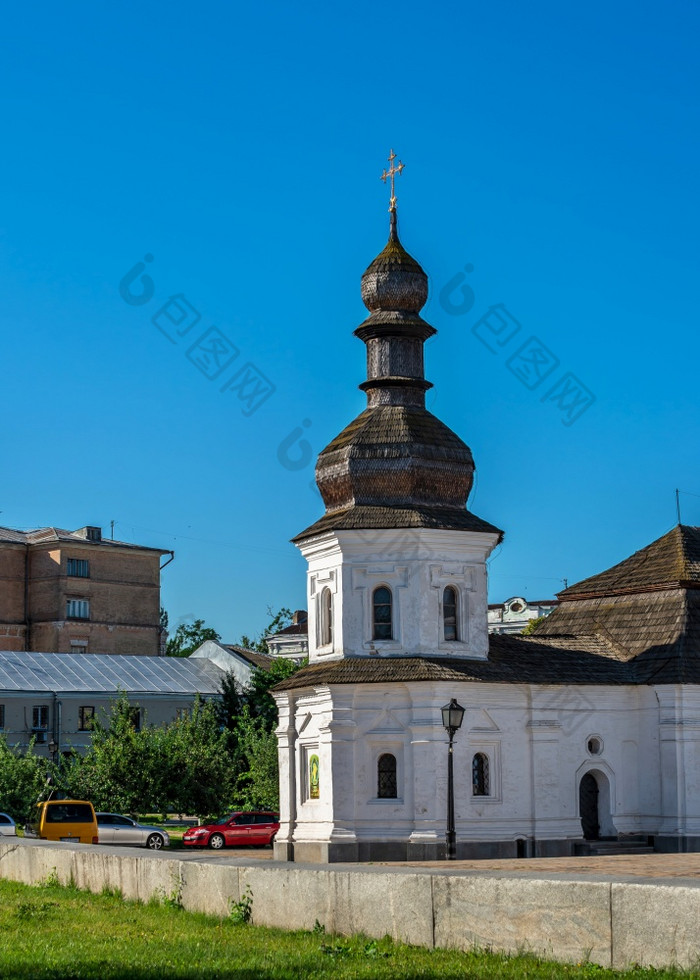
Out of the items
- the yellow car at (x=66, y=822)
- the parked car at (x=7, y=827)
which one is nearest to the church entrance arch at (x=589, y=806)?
the yellow car at (x=66, y=822)

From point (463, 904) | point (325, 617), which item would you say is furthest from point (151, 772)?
point (463, 904)

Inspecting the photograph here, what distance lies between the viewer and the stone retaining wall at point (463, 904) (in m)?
9.65

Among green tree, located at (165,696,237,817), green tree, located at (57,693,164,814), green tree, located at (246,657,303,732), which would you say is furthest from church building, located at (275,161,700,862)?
green tree, located at (246,657,303,732)

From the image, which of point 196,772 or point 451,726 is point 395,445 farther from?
point 196,772

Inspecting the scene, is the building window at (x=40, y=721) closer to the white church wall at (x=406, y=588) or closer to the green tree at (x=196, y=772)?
the green tree at (x=196, y=772)

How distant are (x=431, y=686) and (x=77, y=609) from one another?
156ft

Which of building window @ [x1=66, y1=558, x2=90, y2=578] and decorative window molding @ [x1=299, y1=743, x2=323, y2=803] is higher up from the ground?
building window @ [x1=66, y1=558, x2=90, y2=578]

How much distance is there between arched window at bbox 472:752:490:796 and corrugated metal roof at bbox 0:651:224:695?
87.9ft

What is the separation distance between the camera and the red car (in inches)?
1619

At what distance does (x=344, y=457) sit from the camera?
34.8 m

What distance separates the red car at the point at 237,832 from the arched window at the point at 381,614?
33.4 feet

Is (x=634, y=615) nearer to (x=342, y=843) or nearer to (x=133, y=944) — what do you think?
(x=342, y=843)

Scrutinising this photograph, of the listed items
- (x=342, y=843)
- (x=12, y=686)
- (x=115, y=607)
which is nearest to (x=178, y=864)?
(x=342, y=843)

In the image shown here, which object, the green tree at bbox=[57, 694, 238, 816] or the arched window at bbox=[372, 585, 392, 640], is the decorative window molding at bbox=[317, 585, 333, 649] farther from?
the green tree at bbox=[57, 694, 238, 816]
